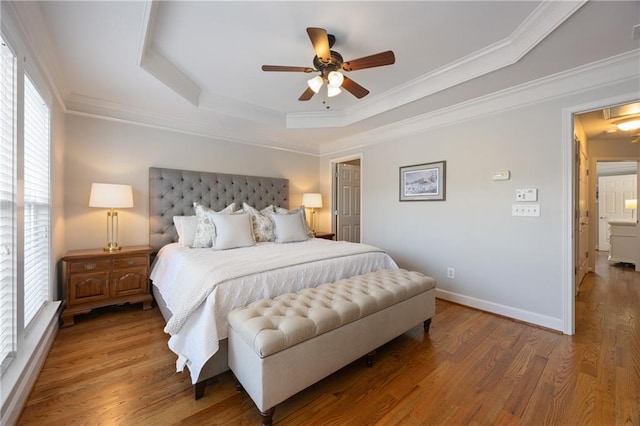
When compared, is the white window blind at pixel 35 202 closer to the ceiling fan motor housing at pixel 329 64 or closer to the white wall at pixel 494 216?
the ceiling fan motor housing at pixel 329 64

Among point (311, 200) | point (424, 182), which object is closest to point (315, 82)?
point (424, 182)

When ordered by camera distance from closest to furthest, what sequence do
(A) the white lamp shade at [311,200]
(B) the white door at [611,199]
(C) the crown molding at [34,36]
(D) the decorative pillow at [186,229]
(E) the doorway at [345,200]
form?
(C) the crown molding at [34,36], (D) the decorative pillow at [186,229], (A) the white lamp shade at [311,200], (E) the doorway at [345,200], (B) the white door at [611,199]

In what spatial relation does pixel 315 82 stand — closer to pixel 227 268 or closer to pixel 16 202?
pixel 227 268

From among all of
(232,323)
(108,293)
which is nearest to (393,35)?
(232,323)

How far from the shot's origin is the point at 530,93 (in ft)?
8.63

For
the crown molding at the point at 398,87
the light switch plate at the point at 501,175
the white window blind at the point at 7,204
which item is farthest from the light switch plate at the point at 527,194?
the white window blind at the point at 7,204

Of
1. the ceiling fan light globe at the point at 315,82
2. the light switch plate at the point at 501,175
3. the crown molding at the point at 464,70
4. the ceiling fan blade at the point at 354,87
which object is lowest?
the light switch plate at the point at 501,175

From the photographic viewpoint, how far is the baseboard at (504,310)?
254cm

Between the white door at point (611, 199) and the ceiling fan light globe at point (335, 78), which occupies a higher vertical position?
the ceiling fan light globe at point (335, 78)

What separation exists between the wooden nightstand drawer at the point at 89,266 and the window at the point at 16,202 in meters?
0.58

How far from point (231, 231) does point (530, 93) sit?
3403 mm

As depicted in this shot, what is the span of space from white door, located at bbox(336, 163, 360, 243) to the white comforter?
7.20 feet

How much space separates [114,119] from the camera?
3.10 m

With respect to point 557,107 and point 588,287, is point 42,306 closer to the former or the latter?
point 557,107
